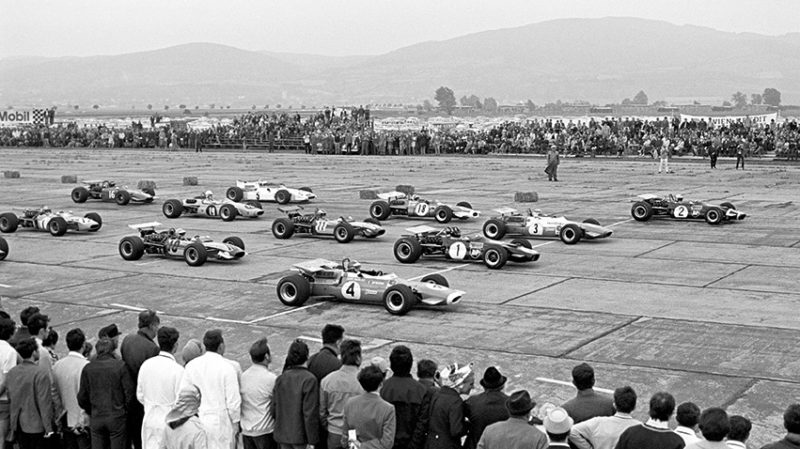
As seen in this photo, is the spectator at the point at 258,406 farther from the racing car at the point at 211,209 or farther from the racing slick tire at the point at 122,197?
the racing slick tire at the point at 122,197

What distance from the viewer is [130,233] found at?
2756 centimetres

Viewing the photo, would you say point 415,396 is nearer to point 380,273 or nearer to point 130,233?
point 380,273

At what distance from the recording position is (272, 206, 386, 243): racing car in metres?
24.8

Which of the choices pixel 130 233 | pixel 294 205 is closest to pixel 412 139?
pixel 294 205

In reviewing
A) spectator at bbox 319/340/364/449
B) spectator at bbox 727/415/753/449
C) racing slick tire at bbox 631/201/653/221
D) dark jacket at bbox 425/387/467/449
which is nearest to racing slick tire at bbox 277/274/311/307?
spectator at bbox 319/340/364/449

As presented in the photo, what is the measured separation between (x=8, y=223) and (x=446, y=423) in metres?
22.0

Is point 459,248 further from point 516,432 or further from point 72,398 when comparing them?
point 516,432

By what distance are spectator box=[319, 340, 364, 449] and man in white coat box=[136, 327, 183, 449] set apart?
130 cm

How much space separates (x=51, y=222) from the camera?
87.9 feet

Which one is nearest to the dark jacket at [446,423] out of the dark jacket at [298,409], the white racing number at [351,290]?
the dark jacket at [298,409]

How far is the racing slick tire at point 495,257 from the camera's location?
2059cm

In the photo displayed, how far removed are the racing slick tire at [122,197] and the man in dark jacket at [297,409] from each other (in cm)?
2670

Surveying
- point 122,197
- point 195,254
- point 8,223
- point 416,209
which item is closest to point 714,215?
point 416,209

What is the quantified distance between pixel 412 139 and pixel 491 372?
58.9m
